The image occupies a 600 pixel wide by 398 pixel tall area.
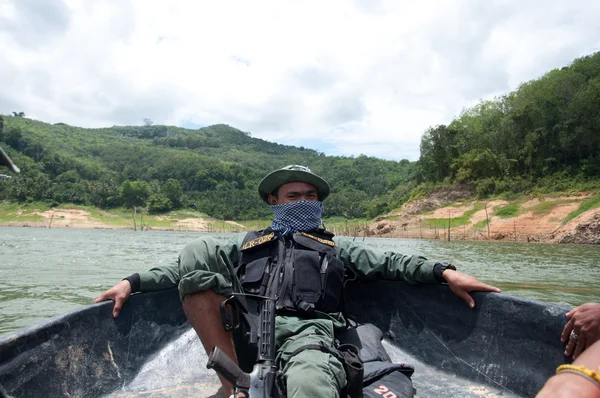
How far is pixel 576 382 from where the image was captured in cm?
102

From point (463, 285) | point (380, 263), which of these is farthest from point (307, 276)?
point (463, 285)

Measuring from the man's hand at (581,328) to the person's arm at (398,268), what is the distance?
613mm

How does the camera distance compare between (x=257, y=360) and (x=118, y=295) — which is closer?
(x=257, y=360)

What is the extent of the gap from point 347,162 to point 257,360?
13972 cm

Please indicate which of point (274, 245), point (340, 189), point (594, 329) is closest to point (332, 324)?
point (274, 245)

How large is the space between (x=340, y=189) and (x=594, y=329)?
116m

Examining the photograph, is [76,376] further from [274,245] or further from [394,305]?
[394,305]

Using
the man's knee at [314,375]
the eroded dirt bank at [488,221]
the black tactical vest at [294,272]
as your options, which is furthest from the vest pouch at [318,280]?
the eroded dirt bank at [488,221]

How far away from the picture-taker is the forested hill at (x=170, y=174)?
3339 inches

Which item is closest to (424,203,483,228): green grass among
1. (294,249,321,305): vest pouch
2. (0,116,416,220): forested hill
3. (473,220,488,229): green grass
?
(473,220,488,229): green grass

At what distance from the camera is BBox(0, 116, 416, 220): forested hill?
84812mm

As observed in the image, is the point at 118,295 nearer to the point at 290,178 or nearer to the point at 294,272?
the point at 294,272

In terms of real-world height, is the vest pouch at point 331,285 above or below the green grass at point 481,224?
below

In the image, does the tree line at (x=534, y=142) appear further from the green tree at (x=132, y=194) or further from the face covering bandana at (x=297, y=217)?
the green tree at (x=132, y=194)
